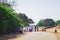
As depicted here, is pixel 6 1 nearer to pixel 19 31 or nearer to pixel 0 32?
pixel 19 31

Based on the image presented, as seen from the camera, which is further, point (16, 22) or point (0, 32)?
point (16, 22)

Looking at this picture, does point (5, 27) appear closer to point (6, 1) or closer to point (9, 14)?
point (9, 14)

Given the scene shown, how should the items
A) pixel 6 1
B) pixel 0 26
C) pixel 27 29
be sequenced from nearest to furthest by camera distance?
1. pixel 0 26
2. pixel 6 1
3. pixel 27 29

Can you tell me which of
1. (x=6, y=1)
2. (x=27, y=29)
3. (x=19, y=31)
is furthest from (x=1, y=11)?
(x=27, y=29)

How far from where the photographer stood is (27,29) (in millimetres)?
46469

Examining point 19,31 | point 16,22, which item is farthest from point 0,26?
point 19,31

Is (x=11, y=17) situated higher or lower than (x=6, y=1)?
lower

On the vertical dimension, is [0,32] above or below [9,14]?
below

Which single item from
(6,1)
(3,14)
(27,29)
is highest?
(6,1)

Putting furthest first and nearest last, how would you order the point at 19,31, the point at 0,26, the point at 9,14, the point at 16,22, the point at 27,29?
1. the point at 27,29
2. the point at 19,31
3. the point at 16,22
4. the point at 9,14
5. the point at 0,26

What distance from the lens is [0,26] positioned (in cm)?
2636

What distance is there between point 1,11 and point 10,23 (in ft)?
10.7

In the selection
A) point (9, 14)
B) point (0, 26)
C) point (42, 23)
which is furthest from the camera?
point (42, 23)

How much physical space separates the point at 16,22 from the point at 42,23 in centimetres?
8826
